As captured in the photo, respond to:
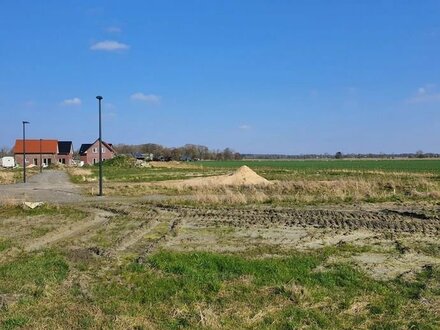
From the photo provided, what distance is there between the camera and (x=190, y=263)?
951 cm

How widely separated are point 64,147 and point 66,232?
98980 mm

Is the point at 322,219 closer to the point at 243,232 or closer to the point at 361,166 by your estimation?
the point at 243,232

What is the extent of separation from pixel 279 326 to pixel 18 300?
4000mm

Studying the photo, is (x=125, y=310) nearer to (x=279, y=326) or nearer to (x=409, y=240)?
(x=279, y=326)

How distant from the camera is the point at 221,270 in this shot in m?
9.10

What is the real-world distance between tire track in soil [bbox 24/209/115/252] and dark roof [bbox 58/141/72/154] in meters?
93.5

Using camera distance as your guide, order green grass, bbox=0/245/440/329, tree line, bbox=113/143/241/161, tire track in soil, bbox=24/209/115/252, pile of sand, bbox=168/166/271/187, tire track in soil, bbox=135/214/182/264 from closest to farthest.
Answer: green grass, bbox=0/245/440/329 → tire track in soil, bbox=135/214/182/264 → tire track in soil, bbox=24/209/115/252 → pile of sand, bbox=168/166/271/187 → tree line, bbox=113/143/241/161

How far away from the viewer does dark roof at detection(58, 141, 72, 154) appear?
351ft

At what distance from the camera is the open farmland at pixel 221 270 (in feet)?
21.2

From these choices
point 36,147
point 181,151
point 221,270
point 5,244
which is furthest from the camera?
point 181,151

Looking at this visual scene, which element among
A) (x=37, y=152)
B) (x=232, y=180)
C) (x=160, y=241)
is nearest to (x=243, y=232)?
(x=160, y=241)

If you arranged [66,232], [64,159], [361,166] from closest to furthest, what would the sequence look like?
[66,232] < [361,166] < [64,159]

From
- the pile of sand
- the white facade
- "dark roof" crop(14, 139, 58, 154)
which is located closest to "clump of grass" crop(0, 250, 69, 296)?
the pile of sand

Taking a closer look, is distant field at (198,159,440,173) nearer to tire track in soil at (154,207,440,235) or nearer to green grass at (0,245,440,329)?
tire track in soil at (154,207,440,235)
